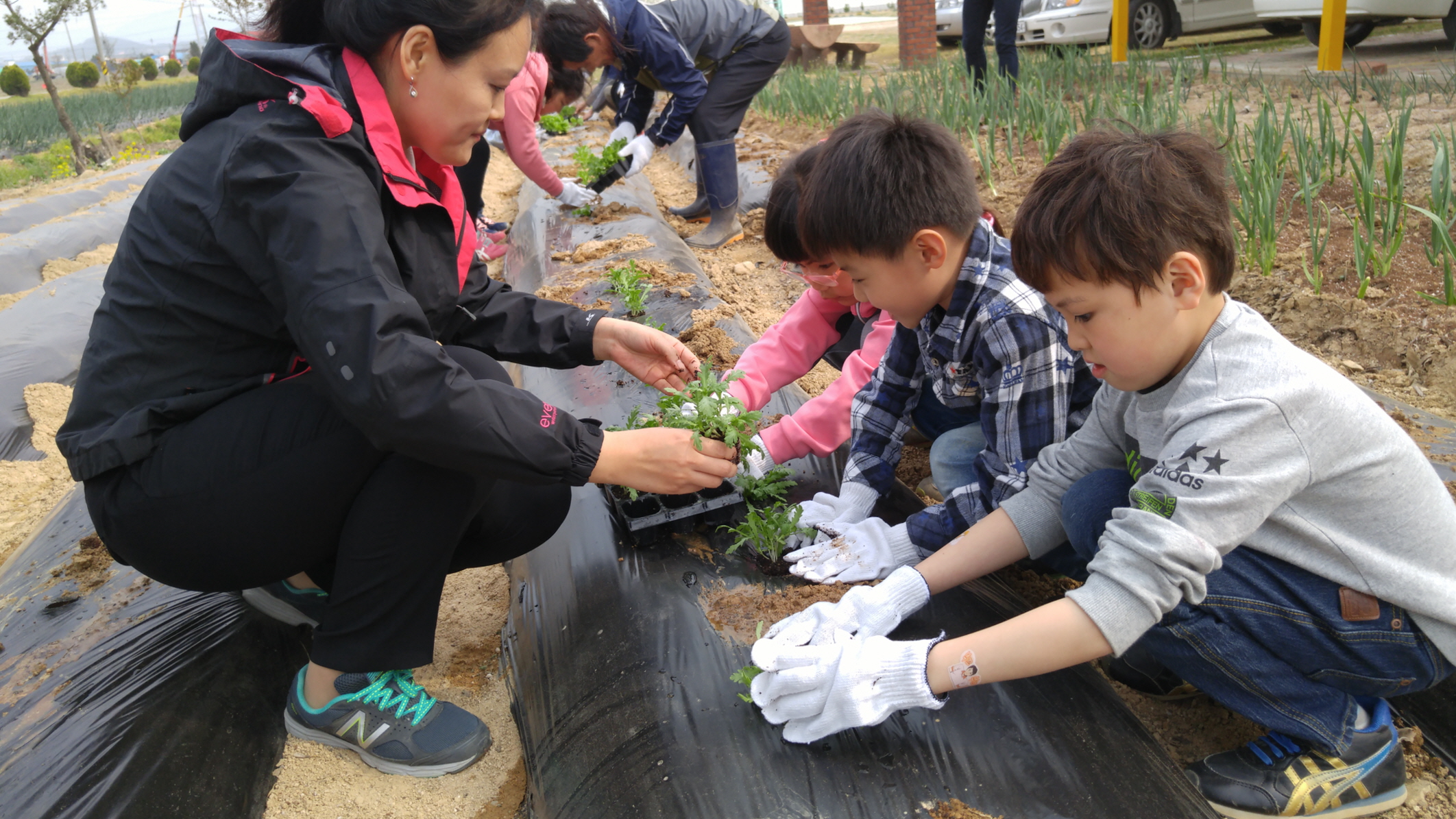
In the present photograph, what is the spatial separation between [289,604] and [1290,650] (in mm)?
1853

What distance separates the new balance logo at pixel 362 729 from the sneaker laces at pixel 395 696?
0.07ft

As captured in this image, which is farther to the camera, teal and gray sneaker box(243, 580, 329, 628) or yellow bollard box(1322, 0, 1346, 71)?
yellow bollard box(1322, 0, 1346, 71)

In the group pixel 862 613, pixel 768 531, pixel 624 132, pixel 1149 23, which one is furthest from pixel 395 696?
pixel 1149 23

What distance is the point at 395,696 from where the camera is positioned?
62.3 inches

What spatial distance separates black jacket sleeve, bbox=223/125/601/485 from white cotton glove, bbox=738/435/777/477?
2.30ft

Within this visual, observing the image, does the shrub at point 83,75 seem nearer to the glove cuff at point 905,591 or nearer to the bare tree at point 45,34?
the bare tree at point 45,34

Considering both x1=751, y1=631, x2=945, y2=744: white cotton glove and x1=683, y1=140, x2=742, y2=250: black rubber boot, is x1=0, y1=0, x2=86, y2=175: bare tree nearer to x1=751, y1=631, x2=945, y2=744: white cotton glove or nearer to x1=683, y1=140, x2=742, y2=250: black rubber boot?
x1=683, y1=140, x2=742, y2=250: black rubber boot

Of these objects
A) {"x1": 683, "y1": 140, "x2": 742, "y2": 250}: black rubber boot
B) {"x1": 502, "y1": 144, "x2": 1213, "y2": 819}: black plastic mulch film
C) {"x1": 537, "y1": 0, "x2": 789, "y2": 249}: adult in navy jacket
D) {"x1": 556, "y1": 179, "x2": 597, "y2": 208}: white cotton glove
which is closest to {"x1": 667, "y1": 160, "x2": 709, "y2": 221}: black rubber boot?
{"x1": 537, "y1": 0, "x2": 789, "y2": 249}: adult in navy jacket

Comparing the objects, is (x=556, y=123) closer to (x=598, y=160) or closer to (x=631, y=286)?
(x=598, y=160)

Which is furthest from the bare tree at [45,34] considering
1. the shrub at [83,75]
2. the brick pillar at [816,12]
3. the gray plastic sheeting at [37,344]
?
the shrub at [83,75]

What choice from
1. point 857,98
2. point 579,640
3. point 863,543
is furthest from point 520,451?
point 857,98

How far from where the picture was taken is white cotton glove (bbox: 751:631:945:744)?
125 cm

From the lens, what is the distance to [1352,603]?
4.14 feet

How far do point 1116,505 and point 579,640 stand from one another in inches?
38.5
